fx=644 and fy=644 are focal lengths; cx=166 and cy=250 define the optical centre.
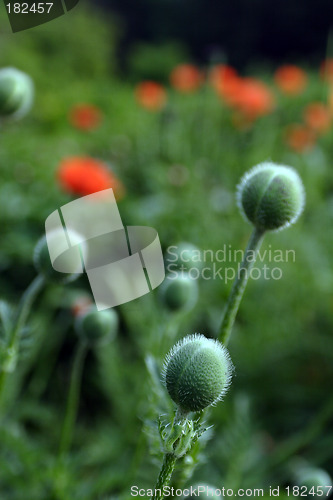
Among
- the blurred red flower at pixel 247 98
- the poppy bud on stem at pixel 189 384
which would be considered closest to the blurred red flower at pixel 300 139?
the blurred red flower at pixel 247 98

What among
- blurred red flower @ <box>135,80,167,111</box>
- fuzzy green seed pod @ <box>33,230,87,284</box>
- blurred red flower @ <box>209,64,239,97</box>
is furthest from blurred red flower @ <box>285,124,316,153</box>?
fuzzy green seed pod @ <box>33,230,87,284</box>

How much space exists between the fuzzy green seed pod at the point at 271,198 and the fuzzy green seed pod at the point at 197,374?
191 mm

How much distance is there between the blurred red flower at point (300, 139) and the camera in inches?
124

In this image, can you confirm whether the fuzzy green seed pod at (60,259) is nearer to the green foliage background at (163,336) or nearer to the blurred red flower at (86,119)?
the green foliage background at (163,336)

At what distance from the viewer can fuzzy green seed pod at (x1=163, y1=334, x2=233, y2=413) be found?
0.59m

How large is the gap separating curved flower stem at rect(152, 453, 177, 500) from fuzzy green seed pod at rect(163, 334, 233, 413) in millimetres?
52

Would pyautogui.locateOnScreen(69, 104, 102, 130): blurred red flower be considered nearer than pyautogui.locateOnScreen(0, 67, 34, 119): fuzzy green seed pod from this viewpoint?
No

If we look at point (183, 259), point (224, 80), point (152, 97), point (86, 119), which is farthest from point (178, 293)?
point (152, 97)

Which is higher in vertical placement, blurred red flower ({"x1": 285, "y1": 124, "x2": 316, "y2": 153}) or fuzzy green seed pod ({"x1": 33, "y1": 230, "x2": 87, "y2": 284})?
fuzzy green seed pod ({"x1": 33, "y1": 230, "x2": 87, "y2": 284})

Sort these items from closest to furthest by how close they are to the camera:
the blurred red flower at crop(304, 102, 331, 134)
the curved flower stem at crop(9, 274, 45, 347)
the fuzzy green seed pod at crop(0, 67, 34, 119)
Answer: the curved flower stem at crop(9, 274, 45, 347), the fuzzy green seed pod at crop(0, 67, 34, 119), the blurred red flower at crop(304, 102, 331, 134)

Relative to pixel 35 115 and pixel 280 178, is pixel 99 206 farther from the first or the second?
pixel 35 115

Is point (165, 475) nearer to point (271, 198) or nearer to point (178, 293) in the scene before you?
point (271, 198)

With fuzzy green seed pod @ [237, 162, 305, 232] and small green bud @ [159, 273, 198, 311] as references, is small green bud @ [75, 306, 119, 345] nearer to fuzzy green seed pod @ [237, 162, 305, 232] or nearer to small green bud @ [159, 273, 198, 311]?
small green bud @ [159, 273, 198, 311]

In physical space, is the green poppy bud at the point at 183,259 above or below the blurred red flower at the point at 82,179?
above
